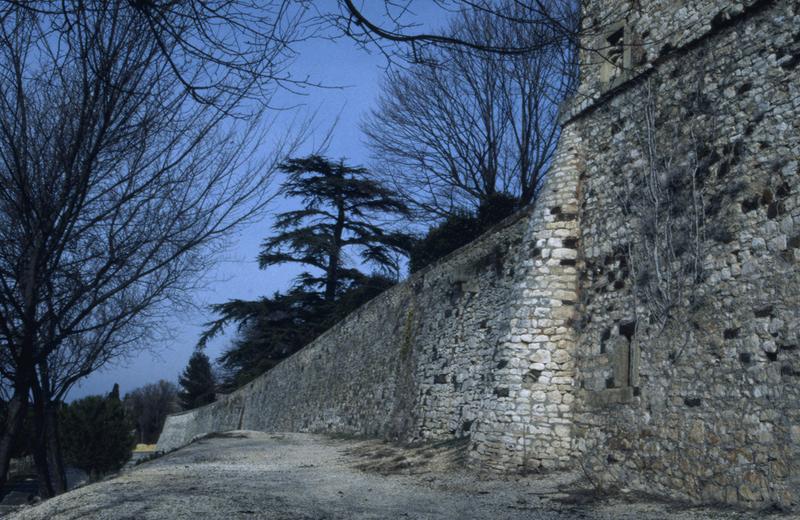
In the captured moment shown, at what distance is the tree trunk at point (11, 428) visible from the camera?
5.34 meters

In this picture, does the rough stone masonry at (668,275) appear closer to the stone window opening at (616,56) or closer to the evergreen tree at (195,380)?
the stone window opening at (616,56)

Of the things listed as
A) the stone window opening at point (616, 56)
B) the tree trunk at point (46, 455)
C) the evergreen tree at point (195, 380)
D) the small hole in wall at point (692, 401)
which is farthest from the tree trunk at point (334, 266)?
the evergreen tree at point (195, 380)

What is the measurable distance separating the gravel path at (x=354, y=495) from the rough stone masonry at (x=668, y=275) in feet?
1.69

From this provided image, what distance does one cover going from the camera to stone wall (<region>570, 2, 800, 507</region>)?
571cm

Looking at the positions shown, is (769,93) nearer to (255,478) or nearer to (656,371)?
(656,371)

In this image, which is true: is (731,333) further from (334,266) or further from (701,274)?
(334,266)

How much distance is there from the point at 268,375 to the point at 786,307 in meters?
21.8

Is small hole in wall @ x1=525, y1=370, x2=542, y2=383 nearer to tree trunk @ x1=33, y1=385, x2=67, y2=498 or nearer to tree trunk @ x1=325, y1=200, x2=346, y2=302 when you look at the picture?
tree trunk @ x1=33, y1=385, x2=67, y2=498

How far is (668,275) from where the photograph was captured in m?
6.89

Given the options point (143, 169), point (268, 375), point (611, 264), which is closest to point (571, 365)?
point (611, 264)

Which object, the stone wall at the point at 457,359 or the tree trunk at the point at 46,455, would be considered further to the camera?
the tree trunk at the point at 46,455

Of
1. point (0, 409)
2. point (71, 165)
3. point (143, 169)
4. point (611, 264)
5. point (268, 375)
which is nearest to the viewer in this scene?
point (71, 165)

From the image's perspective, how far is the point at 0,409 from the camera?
6.81 m

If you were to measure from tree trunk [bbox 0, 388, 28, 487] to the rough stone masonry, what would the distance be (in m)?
4.63
